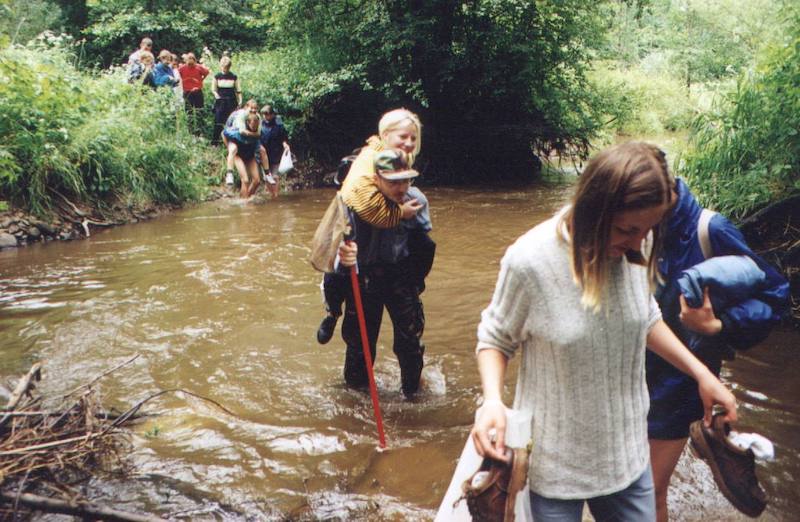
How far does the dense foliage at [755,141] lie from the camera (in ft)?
17.6

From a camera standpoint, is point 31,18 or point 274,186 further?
point 31,18

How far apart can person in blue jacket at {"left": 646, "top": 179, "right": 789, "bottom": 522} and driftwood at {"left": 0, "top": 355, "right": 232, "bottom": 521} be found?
202cm

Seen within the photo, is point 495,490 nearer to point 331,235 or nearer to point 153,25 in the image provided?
point 331,235

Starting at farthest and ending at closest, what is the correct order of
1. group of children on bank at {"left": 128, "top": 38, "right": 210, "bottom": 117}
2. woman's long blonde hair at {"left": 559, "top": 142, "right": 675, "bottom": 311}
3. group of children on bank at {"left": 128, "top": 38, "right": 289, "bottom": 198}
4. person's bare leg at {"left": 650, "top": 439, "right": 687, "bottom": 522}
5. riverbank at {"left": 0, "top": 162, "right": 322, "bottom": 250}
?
group of children on bank at {"left": 128, "top": 38, "right": 210, "bottom": 117}
group of children on bank at {"left": 128, "top": 38, "right": 289, "bottom": 198}
riverbank at {"left": 0, "top": 162, "right": 322, "bottom": 250}
person's bare leg at {"left": 650, "top": 439, "right": 687, "bottom": 522}
woman's long blonde hair at {"left": 559, "top": 142, "right": 675, "bottom": 311}

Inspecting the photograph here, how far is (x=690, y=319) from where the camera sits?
6.98 feet

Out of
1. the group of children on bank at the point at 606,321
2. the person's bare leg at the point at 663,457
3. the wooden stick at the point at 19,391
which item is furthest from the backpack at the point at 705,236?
the wooden stick at the point at 19,391

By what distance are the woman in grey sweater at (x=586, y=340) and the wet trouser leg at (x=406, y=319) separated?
7.11 feet

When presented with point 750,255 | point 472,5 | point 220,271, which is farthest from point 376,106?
point 750,255

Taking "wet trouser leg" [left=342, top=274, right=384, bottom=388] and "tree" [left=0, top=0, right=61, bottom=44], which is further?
"tree" [left=0, top=0, right=61, bottom=44]

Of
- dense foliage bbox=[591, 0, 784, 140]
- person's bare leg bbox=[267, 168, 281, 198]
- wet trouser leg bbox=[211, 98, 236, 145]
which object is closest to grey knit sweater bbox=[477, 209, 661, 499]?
person's bare leg bbox=[267, 168, 281, 198]

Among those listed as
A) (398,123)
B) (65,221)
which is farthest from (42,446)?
(65,221)

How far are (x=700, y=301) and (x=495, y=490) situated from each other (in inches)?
37.8

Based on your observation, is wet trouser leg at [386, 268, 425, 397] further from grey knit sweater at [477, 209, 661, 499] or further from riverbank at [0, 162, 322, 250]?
riverbank at [0, 162, 322, 250]

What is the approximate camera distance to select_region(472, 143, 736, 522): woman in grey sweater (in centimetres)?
167
